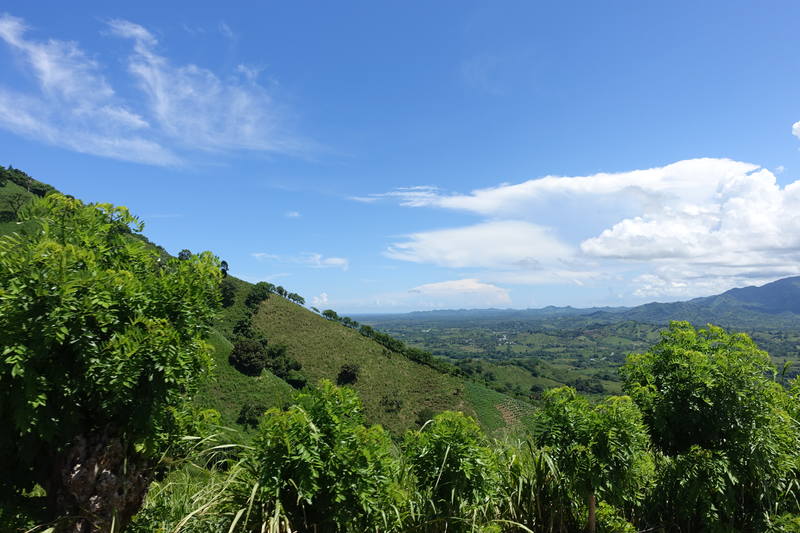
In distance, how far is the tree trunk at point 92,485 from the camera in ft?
8.16

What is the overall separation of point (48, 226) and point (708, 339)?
5.99 metres

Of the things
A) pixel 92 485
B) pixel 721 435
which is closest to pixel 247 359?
pixel 92 485

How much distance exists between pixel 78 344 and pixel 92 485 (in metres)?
0.96

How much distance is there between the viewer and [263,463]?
2613 millimetres

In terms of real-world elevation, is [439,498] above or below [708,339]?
below

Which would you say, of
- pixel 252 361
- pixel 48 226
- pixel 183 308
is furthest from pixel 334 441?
pixel 252 361

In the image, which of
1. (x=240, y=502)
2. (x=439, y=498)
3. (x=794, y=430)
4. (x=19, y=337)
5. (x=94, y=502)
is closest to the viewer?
(x=19, y=337)

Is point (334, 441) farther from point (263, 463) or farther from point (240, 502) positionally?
point (240, 502)

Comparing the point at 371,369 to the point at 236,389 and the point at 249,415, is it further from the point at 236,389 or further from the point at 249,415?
the point at 249,415

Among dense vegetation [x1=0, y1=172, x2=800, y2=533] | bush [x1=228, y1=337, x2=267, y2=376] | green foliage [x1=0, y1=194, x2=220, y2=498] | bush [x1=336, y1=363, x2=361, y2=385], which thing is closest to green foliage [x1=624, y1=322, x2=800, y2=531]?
dense vegetation [x1=0, y1=172, x2=800, y2=533]

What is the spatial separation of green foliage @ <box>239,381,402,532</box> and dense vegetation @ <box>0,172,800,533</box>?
0.01 metres

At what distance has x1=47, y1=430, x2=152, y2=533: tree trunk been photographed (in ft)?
8.16

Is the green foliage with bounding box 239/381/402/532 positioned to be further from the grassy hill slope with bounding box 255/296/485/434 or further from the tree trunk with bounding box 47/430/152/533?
the grassy hill slope with bounding box 255/296/485/434

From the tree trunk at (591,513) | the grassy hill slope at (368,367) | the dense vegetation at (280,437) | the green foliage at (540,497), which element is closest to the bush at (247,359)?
the grassy hill slope at (368,367)
